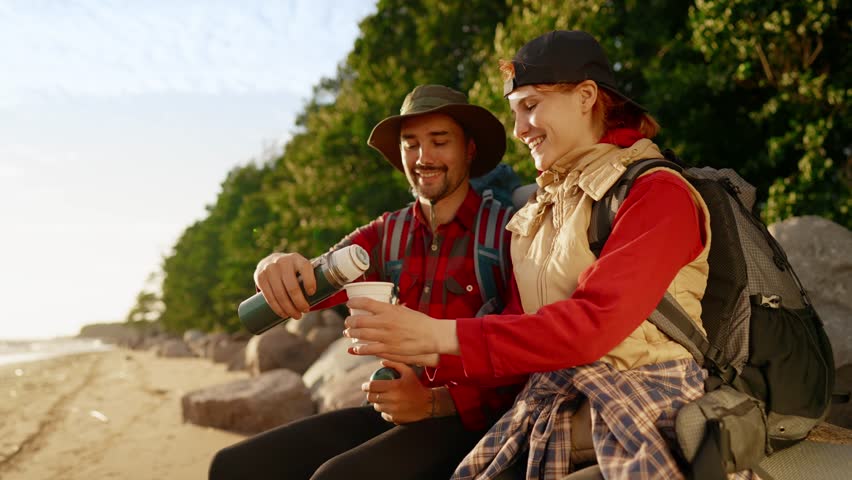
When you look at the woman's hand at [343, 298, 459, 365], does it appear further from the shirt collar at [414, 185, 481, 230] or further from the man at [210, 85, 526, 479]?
the shirt collar at [414, 185, 481, 230]

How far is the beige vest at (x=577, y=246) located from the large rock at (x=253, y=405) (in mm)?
6180

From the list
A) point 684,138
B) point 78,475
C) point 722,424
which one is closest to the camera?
point 722,424

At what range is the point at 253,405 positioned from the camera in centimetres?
780

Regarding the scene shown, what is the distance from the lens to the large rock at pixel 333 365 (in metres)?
9.56

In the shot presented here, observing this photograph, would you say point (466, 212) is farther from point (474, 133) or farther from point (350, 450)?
point (350, 450)

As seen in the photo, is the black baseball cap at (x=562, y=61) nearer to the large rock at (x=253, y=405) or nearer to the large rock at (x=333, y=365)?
the large rock at (x=253, y=405)

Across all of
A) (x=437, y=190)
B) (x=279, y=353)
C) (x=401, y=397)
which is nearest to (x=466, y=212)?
(x=437, y=190)

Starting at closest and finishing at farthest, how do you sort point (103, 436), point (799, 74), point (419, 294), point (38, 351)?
point (419, 294)
point (103, 436)
point (799, 74)
point (38, 351)

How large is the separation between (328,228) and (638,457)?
17.7 meters

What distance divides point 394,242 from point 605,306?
5.46ft

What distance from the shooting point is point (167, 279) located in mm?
62781

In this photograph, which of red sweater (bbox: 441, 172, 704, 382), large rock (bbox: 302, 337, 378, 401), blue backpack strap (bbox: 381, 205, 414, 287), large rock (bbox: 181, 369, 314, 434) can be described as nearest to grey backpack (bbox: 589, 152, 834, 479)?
red sweater (bbox: 441, 172, 704, 382)

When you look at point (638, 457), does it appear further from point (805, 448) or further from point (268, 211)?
point (268, 211)

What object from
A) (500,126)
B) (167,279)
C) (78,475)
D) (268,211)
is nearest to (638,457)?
(500,126)
